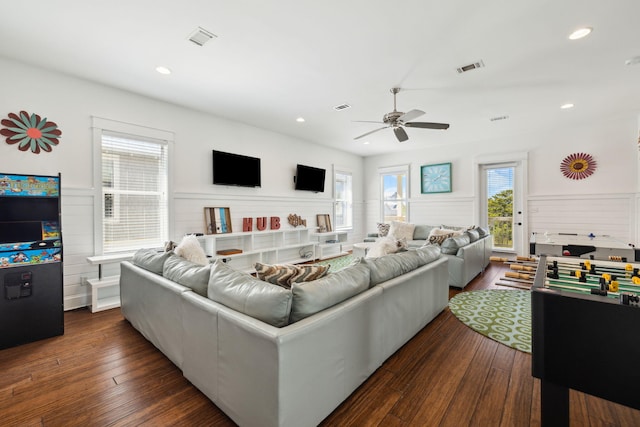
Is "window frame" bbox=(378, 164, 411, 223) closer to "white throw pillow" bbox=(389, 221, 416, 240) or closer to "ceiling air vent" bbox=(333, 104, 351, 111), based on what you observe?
"white throw pillow" bbox=(389, 221, 416, 240)

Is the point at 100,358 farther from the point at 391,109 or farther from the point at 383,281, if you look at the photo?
the point at 391,109

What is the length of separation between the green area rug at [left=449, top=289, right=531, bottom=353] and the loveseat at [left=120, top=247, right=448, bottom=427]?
0.94m

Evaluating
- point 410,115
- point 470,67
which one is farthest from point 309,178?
point 470,67

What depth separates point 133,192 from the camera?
387 centimetres

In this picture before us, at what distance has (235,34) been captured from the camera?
253 cm

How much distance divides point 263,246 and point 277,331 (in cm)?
424

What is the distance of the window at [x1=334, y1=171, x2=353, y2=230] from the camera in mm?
7486

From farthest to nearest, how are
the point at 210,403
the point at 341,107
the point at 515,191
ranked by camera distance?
the point at 515,191 < the point at 341,107 < the point at 210,403

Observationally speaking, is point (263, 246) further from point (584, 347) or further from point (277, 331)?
point (584, 347)

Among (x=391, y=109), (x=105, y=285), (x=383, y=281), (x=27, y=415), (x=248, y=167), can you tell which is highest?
(x=391, y=109)

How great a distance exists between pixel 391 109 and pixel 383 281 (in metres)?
3.15

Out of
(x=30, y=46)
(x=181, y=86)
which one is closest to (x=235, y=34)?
(x=181, y=86)

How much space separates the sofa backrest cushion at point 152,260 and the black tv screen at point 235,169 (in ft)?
7.07

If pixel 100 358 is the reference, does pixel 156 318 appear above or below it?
above
